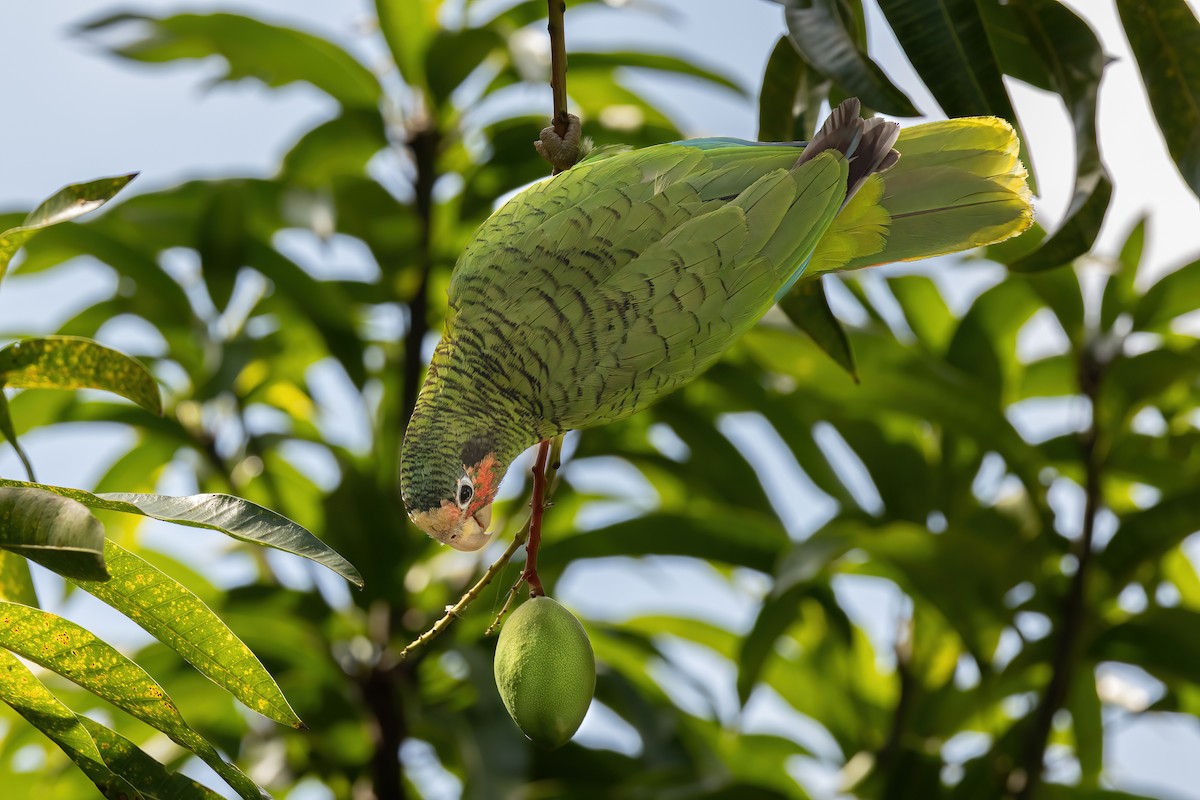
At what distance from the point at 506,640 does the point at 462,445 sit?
198 mm

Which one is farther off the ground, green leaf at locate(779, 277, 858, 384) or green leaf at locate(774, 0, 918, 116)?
green leaf at locate(774, 0, 918, 116)

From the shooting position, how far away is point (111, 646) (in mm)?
741

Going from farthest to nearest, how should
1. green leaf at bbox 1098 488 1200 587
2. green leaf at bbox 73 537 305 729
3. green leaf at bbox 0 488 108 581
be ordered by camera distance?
1. green leaf at bbox 1098 488 1200 587
2. green leaf at bbox 73 537 305 729
3. green leaf at bbox 0 488 108 581

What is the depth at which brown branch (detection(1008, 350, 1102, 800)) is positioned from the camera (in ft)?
5.50

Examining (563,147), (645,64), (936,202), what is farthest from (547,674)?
(645,64)

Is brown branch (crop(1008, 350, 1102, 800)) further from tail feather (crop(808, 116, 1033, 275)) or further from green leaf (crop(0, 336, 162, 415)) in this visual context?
green leaf (crop(0, 336, 162, 415))

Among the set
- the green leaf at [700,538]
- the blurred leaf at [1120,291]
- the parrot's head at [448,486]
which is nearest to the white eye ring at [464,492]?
the parrot's head at [448,486]

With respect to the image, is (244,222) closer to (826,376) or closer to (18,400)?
(18,400)

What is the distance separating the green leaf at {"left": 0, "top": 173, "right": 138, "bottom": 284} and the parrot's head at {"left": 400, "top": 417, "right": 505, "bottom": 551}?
29 centimetres

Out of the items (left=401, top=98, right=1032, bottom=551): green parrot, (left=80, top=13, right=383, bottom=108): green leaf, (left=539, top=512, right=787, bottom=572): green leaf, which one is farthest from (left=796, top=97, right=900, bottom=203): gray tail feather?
(left=80, top=13, right=383, bottom=108): green leaf

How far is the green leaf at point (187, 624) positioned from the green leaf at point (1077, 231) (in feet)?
2.10

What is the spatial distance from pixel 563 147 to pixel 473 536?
333 millimetres

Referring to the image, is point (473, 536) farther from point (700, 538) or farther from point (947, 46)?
point (700, 538)

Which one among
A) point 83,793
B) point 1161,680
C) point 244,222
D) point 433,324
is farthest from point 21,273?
point 1161,680
